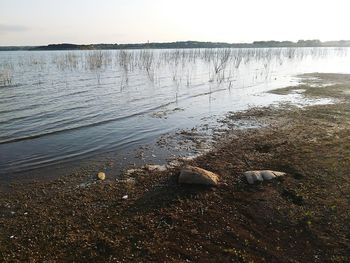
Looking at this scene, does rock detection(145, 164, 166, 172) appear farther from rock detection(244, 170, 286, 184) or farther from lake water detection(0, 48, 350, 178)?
rock detection(244, 170, 286, 184)

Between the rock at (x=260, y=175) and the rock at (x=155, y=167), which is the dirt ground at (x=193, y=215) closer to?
the rock at (x=260, y=175)

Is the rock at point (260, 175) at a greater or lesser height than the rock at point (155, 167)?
greater

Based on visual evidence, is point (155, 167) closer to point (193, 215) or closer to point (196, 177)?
point (196, 177)

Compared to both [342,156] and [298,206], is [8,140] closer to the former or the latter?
[298,206]

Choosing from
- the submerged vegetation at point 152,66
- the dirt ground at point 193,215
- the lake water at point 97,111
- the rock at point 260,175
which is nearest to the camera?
the dirt ground at point 193,215

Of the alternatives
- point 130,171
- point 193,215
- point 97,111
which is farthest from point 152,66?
point 193,215

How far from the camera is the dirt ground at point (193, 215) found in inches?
218

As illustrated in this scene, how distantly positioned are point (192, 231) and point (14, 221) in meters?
3.57

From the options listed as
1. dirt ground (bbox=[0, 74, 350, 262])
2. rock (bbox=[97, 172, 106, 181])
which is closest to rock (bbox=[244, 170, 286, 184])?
dirt ground (bbox=[0, 74, 350, 262])

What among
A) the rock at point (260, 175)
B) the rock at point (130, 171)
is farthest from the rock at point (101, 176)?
the rock at point (260, 175)

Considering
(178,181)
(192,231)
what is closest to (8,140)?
(178,181)

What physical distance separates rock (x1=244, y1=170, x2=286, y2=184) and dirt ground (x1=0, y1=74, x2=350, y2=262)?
0.17 m

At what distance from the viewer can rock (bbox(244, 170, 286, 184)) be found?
26.5 feet

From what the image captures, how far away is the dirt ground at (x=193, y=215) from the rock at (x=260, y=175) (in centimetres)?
17
